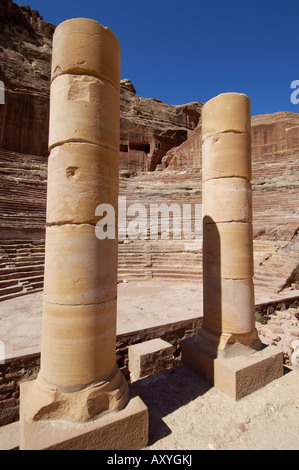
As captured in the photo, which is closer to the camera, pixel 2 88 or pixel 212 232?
pixel 212 232

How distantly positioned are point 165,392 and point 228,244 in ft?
7.21

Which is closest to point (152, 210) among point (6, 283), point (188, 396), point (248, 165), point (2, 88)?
point (6, 283)

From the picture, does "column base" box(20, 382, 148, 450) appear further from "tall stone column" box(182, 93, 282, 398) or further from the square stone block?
the square stone block

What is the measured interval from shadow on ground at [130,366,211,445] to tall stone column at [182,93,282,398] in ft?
0.75

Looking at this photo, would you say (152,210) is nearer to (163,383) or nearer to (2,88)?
(163,383)

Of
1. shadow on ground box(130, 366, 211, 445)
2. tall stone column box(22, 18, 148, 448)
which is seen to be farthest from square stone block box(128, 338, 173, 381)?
tall stone column box(22, 18, 148, 448)

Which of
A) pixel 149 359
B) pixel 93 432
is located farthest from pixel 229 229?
pixel 93 432

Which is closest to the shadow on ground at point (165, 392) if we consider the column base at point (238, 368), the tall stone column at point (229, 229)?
the column base at point (238, 368)

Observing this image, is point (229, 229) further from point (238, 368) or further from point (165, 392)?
point (165, 392)

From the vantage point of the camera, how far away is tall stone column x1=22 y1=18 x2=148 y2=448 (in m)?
2.53

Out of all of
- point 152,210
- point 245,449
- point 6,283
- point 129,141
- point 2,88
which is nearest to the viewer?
point 245,449

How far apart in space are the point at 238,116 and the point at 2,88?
Result: 1089 inches

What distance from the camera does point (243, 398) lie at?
11.2ft

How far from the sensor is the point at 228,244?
404cm
